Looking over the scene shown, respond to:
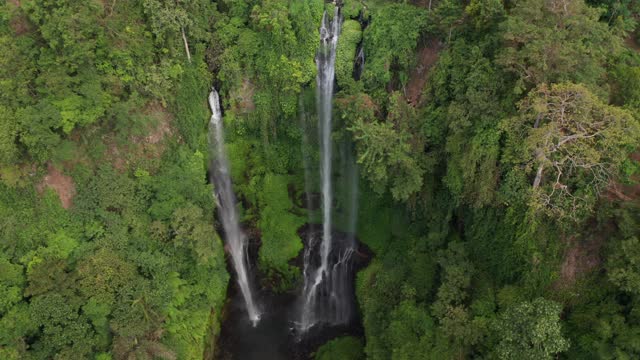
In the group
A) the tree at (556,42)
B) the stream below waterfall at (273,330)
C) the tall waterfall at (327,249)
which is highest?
the tree at (556,42)

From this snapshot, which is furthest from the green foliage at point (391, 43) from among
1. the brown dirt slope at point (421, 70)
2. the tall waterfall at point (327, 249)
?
the tall waterfall at point (327, 249)

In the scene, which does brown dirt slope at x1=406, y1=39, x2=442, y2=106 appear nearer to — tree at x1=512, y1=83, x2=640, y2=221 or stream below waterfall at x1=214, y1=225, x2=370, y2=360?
tree at x1=512, y1=83, x2=640, y2=221

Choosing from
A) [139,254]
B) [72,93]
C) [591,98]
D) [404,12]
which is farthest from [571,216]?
[72,93]

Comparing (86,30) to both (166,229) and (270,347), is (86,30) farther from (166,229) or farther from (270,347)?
(270,347)

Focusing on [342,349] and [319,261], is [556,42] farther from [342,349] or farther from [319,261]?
[342,349]

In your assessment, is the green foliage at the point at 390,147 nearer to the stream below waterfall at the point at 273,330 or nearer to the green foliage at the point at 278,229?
the stream below waterfall at the point at 273,330

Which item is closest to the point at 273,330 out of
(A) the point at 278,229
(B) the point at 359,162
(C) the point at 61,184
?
(A) the point at 278,229
